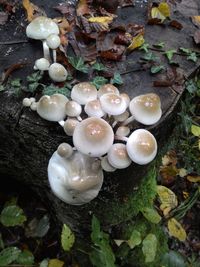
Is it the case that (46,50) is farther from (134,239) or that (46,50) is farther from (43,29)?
(134,239)

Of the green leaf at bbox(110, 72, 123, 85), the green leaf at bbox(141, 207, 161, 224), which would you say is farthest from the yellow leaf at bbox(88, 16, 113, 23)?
the green leaf at bbox(141, 207, 161, 224)

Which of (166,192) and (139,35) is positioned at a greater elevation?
(139,35)

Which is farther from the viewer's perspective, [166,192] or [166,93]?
[166,192]

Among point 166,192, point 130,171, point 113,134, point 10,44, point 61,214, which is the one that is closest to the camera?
point 113,134

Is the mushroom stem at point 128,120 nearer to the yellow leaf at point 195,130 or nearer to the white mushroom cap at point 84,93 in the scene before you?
the white mushroom cap at point 84,93

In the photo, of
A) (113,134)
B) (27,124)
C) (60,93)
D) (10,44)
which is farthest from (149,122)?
(10,44)

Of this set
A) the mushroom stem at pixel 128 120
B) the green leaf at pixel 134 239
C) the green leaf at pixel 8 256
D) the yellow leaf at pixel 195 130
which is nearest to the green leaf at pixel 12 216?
the green leaf at pixel 8 256

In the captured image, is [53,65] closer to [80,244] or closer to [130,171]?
[130,171]
